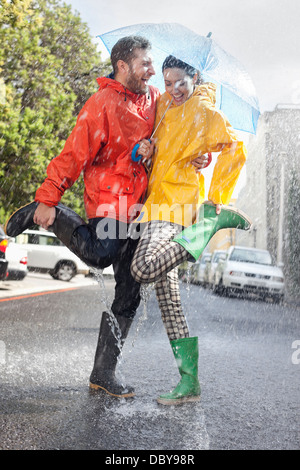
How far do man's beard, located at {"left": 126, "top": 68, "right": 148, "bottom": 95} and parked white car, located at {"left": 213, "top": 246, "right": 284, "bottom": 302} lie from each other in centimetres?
1323

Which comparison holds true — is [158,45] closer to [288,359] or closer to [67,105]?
[288,359]

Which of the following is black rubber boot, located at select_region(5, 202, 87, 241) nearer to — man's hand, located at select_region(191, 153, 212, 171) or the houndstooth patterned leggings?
the houndstooth patterned leggings

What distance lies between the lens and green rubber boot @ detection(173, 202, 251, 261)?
3445 mm

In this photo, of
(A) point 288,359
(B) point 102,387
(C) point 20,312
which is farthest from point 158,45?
(C) point 20,312

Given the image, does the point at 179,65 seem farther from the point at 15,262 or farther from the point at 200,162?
the point at 15,262

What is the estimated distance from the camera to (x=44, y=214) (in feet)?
12.0

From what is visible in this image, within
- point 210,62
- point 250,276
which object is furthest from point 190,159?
point 250,276

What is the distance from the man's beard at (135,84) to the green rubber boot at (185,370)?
1.42m

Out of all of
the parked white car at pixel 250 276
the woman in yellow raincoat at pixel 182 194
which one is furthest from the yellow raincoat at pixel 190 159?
the parked white car at pixel 250 276

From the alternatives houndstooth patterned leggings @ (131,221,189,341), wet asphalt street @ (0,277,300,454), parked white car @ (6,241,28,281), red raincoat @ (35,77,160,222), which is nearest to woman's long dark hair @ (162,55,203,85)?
red raincoat @ (35,77,160,222)

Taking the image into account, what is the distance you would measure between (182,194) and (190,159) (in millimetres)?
201

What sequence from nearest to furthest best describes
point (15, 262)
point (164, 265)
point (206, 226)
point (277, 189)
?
point (164, 265)
point (206, 226)
point (15, 262)
point (277, 189)

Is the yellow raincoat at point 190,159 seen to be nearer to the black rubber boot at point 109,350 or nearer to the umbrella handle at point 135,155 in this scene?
the umbrella handle at point 135,155

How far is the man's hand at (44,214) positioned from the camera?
3645mm
